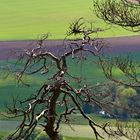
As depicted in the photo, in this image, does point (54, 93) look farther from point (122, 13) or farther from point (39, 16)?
point (39, 16)

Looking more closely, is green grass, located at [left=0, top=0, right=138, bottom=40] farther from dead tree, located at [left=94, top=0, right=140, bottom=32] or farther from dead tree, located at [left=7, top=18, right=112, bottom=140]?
dead tree, located at [left=7, top=18, right=112, bottom=140]

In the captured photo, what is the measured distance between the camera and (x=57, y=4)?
126 ft

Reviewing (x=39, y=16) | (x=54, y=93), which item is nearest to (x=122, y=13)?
(x=54, y=93)

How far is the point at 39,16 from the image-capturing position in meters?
34.4

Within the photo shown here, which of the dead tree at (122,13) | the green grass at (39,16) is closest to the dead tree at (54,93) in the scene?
the dead tree at (122,13)

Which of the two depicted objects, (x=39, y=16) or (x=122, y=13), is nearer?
(x=122, y=13)

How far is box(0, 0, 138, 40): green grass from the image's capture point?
93.0 ft

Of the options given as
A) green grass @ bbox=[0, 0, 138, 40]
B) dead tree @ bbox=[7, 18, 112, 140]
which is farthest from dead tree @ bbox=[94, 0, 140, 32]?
green grass @ bbox=[0, 0, 138, 40]

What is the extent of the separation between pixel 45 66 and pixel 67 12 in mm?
29041

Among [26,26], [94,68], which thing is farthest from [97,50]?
[26,26]

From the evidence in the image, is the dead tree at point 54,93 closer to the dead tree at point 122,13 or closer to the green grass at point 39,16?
the dead tree at point 122,13

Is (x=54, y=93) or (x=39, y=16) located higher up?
(x=39, y=16)

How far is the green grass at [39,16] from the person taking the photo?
2836 cm

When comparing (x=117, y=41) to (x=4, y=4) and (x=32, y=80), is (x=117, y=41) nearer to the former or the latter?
(x=32, y=80)
